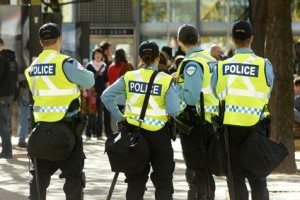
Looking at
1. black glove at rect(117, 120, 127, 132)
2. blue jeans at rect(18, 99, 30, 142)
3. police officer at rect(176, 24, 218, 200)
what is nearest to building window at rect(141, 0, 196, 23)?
blue jeans at rect(18, 99, 30, 142)

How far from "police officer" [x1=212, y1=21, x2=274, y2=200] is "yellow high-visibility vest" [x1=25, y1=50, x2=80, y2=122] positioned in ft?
4.38

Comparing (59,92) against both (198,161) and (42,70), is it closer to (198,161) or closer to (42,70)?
(42,70)

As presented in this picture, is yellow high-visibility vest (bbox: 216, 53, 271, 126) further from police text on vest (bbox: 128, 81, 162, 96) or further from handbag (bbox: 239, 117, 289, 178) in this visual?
police text on vest (bbox: 128, 81, 162, 96)

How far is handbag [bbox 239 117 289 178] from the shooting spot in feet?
28.5

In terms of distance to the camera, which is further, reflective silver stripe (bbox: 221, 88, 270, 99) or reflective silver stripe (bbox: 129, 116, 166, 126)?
reflective silver stripe (bbox: 129, 116, 166, 126)

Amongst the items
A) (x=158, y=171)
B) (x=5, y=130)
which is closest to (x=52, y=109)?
(x=158, y=171)

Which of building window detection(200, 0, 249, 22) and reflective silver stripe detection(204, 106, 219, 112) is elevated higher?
reflective silver stripe detection(204, 106, 219, 112)

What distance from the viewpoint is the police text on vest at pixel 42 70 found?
30.3ft

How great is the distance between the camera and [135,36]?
35031mm

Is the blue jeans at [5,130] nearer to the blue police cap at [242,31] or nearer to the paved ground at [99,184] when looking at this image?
the paved ground at [99,184]

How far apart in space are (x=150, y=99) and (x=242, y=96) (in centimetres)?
81

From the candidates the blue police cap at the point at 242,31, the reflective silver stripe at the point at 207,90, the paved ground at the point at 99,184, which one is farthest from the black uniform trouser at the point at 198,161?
the paved ground at the point at 99,184

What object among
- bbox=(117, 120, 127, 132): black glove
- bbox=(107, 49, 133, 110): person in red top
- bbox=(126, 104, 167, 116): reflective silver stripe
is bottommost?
bbox=(107, 49, 133, 110): person in red top

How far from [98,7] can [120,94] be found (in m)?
26.9
